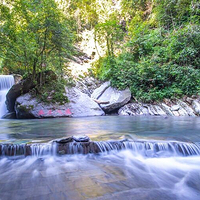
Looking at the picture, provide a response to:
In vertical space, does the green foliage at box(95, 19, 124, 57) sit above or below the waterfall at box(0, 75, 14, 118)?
above

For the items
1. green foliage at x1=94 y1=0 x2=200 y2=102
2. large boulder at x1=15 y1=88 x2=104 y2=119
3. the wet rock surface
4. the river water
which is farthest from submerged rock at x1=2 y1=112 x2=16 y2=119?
the river water

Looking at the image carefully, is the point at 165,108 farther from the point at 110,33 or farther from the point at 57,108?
the point at 110,33

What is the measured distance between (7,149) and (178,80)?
10102 millimetres

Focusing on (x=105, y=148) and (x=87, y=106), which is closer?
(x=105, y=148)

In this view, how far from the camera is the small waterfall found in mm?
3082

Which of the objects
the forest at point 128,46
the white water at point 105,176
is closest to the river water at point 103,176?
the white water at point 105,176

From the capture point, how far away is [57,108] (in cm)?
955

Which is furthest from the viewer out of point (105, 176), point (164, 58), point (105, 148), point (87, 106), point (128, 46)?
point (128, 46)

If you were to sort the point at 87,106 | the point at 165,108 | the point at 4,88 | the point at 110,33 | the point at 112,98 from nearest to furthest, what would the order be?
1. the point at 165,108
2. the point at 87,106
3. the point at 112,98
4. the point at 4,88
5. the point at 110,33

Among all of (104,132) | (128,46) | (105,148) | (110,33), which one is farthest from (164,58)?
(105,148)

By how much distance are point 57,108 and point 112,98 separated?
382 centimetres

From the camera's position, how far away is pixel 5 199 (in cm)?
176

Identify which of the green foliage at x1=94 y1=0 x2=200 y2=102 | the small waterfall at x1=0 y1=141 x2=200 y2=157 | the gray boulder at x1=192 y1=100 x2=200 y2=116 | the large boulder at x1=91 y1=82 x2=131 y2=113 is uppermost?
the green foliage at x1=94 y1=0 x2=200 y2=102

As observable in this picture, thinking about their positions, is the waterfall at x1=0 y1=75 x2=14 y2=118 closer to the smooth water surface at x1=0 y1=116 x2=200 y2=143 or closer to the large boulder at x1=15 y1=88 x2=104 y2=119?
the large boulder at x1=15 y1=88 x2=104 y2=119
